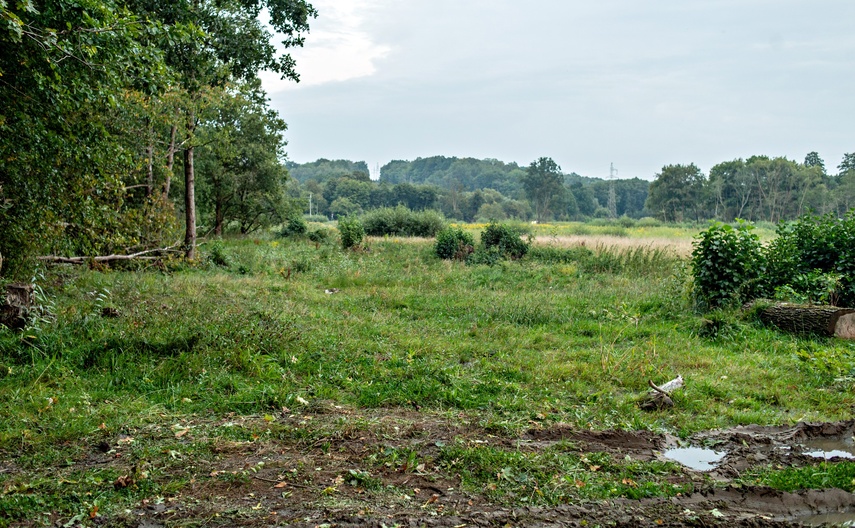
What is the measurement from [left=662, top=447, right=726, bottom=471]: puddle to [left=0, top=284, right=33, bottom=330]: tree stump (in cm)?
787

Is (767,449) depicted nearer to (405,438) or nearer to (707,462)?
(707,462)

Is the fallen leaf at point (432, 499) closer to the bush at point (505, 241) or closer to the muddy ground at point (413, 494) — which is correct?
the muddy ground at point (413, 494)

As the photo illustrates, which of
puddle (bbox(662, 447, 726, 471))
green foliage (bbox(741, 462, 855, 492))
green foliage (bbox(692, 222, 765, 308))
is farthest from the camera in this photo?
green foliage (bbox(692, 222, 765, 308))

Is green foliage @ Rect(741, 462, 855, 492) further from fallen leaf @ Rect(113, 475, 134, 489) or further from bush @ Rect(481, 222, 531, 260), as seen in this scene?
bush @ Rect(481, 222, 531, 260)

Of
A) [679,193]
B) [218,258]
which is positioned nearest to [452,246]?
[218,258]

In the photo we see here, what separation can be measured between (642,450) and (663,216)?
2934 inches

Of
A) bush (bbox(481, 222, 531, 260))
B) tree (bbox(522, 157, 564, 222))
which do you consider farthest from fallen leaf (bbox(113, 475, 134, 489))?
tree (bbox(522, 157, 564, 222))

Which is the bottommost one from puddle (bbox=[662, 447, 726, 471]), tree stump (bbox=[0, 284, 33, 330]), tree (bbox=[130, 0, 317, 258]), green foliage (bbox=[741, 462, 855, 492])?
puddle (bbox=[662, 447, 726, 471])

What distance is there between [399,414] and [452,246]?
1797cm

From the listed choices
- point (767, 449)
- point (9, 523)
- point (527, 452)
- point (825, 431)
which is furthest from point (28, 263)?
point (825, 431)

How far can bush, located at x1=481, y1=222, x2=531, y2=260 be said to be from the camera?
23.3m

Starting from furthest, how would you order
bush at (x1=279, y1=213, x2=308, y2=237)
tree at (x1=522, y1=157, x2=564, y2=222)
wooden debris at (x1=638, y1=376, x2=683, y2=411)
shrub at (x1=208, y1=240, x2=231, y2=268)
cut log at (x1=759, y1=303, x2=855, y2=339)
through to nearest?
tree at (x1=522, y1=157, x2=564, y2=222) < bush at (x1=279, y1=213, x2=308, y2=237) < shrub at (x1=208, y1=240, x2=231, y2=268) < cut log at (x1=759, y1=303, x2=855, y2=339) < wooden debris at (x1=638, y1=376, x2=683, y2=411)

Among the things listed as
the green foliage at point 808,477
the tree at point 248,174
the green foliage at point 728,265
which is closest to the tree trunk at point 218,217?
the tree at point 248,174

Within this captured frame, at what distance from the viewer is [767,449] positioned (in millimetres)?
5203
